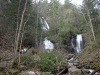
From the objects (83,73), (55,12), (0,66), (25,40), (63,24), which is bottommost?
(83,73)

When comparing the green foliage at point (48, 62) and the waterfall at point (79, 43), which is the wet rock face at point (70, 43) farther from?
the green foliage at point (48, 62)

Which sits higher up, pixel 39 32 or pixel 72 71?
pixel 39 32

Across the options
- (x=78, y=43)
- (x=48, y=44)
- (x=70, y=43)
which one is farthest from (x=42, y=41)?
(x=78, y=43)

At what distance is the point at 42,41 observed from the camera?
29531mm

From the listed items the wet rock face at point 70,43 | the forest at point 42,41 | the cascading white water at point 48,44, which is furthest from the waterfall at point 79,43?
the cascading white water at point 48,44

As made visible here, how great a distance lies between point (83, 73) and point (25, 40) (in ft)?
38.7

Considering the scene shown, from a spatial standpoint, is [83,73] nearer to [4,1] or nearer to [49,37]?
[4,1]

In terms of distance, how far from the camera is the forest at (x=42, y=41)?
602 inches

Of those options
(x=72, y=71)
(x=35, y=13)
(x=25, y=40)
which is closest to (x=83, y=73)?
(x=72, y=71)

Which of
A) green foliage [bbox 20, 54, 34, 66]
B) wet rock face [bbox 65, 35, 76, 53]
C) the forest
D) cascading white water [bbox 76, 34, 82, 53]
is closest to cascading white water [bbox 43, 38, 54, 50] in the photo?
the forest

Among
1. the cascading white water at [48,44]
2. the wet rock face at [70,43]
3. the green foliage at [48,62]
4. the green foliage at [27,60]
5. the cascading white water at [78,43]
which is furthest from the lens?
the wet rock face at [70,43]

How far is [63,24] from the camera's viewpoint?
130ft

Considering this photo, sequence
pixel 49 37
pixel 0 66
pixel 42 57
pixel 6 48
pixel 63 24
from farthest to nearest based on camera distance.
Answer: pixel 63 24
pixel 49 37
pixel 6 48
pixel 42 57
pixel 0 66

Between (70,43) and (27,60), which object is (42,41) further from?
(27,60)
